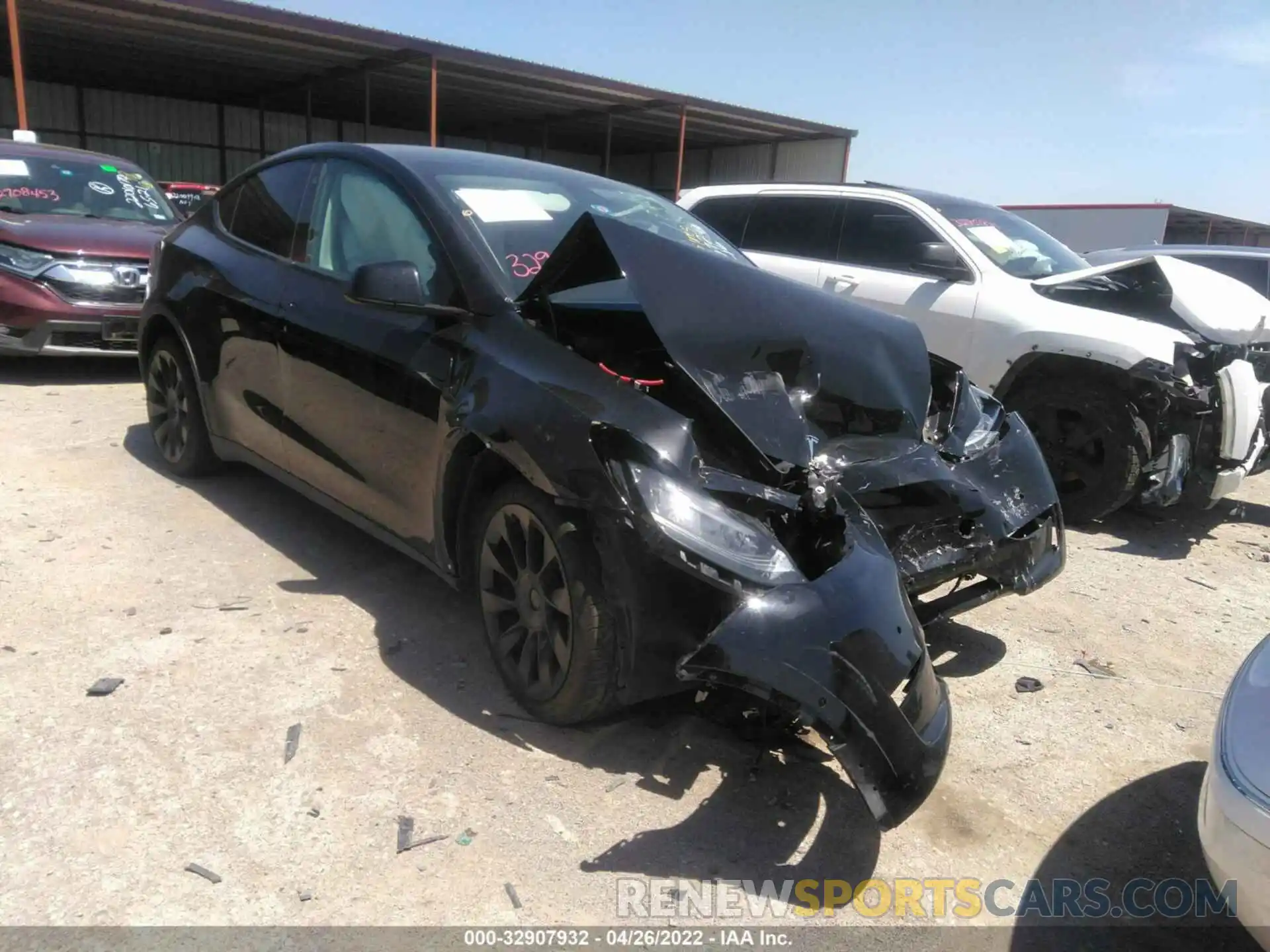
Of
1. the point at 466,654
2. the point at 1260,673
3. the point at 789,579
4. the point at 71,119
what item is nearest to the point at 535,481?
the point at 789,579

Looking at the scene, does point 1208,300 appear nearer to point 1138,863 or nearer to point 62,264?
point 1138,863

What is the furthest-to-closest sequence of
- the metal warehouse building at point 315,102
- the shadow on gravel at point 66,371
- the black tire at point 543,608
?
1. the metal warehouse building at point 315,102
2. the shadow on gravel at point 66,371
3. the black tire at point 543,608

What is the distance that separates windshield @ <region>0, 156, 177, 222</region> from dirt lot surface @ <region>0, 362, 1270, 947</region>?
4493mm

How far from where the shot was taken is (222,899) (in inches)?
83.3

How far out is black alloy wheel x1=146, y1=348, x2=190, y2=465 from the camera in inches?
184

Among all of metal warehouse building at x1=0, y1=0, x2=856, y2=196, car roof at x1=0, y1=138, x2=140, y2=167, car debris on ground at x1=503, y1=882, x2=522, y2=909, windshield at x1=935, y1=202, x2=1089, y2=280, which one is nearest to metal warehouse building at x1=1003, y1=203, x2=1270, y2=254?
metal warehouse building at x1=0, y1=0, x2=856, y2=196

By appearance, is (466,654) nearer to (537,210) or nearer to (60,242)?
(537,210)

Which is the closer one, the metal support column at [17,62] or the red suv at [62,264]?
the red suv at [62,264]

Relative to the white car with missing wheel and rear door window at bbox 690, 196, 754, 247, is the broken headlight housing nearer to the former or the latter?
the white car with missing wheel

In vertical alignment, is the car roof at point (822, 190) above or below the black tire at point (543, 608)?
above

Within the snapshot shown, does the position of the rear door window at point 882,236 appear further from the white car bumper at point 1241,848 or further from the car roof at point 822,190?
the white car bumper at point 1241,848

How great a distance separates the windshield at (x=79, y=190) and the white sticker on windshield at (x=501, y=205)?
18.8ft

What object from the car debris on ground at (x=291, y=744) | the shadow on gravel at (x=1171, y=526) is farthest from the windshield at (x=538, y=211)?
the shadow on gravel at (x=1171, y=526)

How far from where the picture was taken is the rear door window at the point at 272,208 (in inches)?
155
